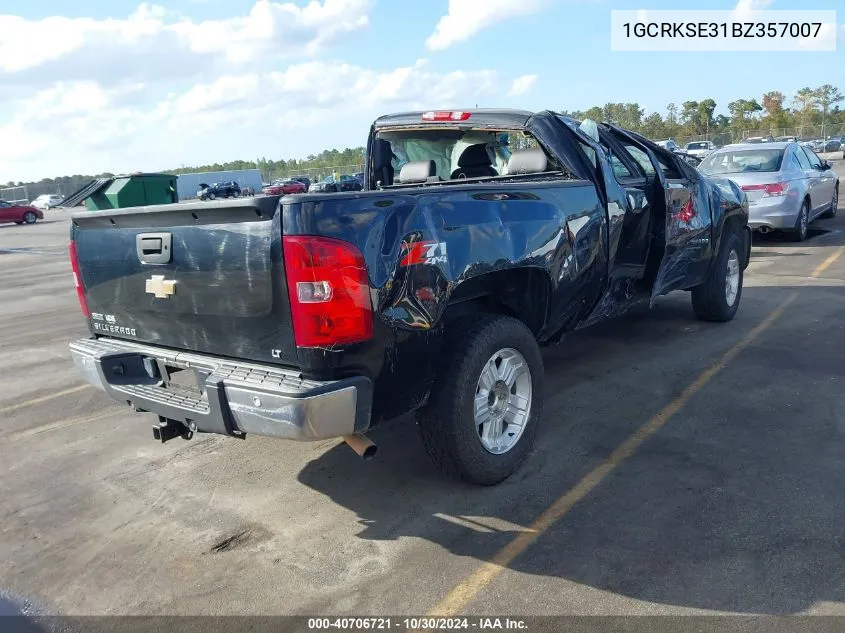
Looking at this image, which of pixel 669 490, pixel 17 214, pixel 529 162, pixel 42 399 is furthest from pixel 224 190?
pixel 17 214

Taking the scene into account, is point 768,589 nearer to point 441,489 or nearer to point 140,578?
point 441,489

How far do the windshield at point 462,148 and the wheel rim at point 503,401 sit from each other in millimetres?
1778

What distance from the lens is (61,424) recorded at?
16.8 ft

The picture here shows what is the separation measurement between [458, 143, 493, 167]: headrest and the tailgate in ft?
8.59

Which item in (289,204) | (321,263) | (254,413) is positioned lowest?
(254,413)

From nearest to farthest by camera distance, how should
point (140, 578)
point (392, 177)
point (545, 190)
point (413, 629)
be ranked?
point (413, 629) < point (140, 578) < point (545, 190) < point (392, 177)

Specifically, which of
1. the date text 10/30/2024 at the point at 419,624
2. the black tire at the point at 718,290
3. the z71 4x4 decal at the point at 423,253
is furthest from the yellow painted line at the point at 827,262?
the date text 10/30/2024 at the point at 419,624

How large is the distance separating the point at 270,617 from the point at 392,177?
390cm

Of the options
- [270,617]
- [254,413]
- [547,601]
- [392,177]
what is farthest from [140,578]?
[392,177]

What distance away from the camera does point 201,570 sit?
3176 mm

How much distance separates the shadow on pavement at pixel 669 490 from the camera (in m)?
2.95

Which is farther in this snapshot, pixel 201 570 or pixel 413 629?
pixel 201 570

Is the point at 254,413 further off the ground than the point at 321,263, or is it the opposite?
the point at 321,263

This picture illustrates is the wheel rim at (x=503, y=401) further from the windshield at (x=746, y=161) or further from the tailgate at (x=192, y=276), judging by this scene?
the windshield at (x=746, y=161)
